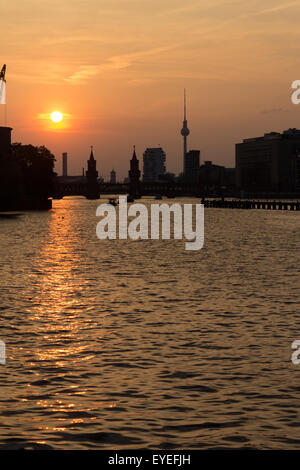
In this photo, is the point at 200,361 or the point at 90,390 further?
the point at 200,361

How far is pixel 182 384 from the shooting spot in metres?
20.9

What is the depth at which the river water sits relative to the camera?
16.8 m

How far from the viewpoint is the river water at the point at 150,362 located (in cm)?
1680

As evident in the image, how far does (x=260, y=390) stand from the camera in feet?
66.3

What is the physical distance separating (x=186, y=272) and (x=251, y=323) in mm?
23805

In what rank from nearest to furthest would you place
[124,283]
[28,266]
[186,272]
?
[124,283] → [186,272] → [28,266]

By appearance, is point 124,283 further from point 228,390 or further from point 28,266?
point 228,390

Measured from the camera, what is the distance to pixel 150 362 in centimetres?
2369

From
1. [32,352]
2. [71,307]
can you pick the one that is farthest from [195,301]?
[32,352]

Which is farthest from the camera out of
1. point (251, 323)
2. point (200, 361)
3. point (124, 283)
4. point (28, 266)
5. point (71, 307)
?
point (28, 266)
